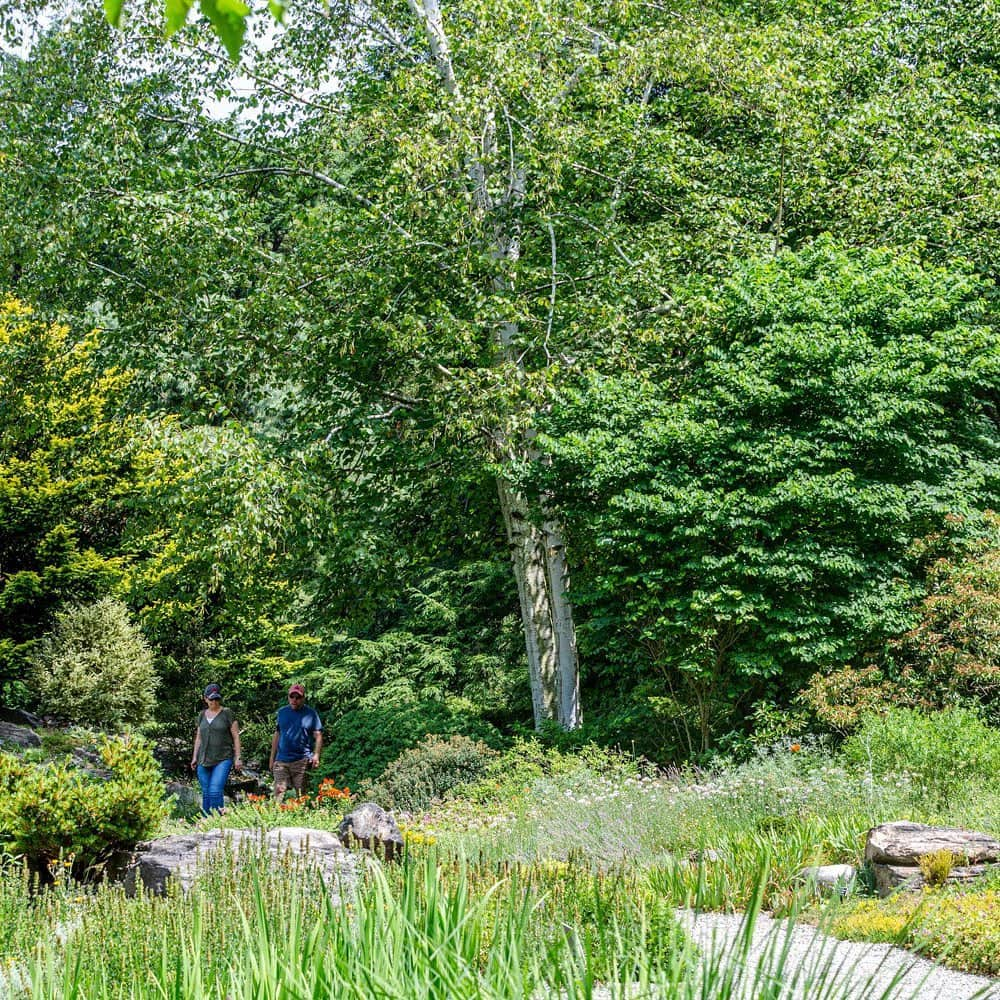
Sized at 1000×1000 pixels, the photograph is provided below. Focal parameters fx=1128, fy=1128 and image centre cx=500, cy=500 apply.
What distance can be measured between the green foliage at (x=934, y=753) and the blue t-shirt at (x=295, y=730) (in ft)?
17.1

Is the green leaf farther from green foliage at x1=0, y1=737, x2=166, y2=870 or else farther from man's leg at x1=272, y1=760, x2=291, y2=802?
man's leg at x1=272, y1=760, x2=291, y2=802

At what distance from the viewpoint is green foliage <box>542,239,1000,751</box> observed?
37.2 ft

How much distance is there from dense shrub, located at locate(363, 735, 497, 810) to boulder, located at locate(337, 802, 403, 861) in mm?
3657

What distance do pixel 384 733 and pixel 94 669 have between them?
6222mm

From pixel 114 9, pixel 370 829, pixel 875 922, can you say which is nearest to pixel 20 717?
pixel 370 829

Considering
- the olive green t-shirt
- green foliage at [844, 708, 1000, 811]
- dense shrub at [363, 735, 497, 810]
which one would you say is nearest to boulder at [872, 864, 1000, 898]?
green foliage at [844, 708, 1000, 811]

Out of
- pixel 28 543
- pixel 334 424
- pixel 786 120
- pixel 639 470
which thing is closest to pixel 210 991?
pixel 639 470

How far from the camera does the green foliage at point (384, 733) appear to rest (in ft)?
49.6

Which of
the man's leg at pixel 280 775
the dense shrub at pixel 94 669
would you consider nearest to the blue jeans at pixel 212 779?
the man's leg at pixel 280 775

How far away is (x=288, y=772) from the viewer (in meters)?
11.6

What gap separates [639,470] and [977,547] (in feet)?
11.3

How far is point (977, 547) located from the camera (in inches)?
442

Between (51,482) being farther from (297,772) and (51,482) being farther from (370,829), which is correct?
(370,829)

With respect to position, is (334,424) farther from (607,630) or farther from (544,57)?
(544,57)
